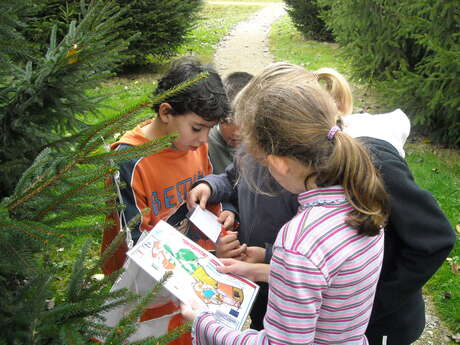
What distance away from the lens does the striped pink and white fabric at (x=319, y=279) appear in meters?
1.19

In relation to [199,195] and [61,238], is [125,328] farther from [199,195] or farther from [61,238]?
[199,195]

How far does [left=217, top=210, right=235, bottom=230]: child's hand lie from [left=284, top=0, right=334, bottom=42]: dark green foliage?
12.0 meters

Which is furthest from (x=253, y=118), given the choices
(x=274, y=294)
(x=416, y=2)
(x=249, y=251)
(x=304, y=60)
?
(x=304, y=60)

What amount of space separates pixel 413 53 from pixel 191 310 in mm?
5815

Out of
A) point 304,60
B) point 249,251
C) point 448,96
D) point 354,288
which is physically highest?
point 354,288

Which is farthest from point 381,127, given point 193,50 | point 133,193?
point 193,50

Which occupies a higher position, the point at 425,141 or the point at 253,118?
the point at 253,118

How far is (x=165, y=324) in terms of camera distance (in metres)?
1.88

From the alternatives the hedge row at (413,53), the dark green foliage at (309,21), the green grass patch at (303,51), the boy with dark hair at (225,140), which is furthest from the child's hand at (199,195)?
the dark green foliage at (309,21)

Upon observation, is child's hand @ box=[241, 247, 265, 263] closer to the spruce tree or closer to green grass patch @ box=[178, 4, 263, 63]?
the spruce tree

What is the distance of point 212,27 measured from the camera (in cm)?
1506

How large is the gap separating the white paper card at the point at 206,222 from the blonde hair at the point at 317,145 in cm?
67

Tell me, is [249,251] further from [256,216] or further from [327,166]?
[327,166]

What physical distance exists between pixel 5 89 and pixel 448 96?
16.3 feet
